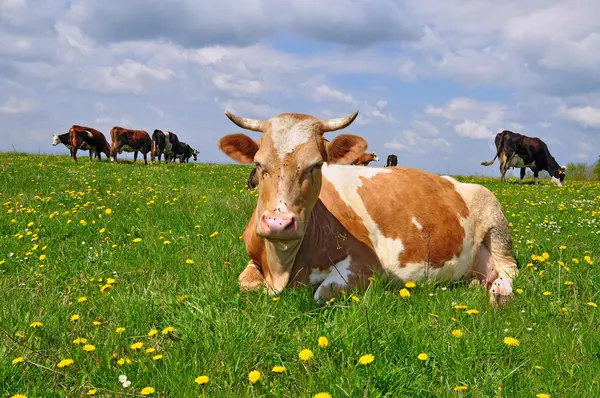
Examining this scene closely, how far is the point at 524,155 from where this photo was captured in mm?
29781

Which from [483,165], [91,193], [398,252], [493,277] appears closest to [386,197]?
[398,252]

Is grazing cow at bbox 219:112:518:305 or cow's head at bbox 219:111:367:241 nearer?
cow's head at bbox 219:111:367:241

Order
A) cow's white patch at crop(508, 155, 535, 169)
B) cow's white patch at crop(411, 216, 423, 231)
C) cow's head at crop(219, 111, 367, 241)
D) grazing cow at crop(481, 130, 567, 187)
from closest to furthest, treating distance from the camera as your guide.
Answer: cow's head at crop(219, 111, 367, 241) < cow's white patch at crop(411, 216, 423, 231) < grazing cow at crop(481, 130, 567, 187) < cow's white patch at crop(508, 155, 535, 169)

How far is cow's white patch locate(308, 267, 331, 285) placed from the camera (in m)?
5.06

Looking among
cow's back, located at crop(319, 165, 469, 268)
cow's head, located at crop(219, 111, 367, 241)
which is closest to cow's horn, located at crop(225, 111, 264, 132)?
cow's head, located at crop(219, 111, 367, 241)

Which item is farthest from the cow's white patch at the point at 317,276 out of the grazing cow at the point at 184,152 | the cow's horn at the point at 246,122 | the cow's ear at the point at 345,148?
the grazing cow at the point at 184,152

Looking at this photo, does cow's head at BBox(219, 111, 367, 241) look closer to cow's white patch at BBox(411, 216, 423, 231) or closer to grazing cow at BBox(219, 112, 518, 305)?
grazing cow at BBox(219, 112, 518, 305)

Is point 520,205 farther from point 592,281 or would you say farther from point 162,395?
point 162,395

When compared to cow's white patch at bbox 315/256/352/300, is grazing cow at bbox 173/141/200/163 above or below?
above

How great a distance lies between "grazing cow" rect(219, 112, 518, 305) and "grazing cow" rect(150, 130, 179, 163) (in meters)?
36.9

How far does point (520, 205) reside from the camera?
1314 centimetres

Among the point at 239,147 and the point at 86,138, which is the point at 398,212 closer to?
the point at 239,147

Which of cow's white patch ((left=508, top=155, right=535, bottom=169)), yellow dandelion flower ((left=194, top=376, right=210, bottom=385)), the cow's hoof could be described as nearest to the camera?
yellow dandelion flower ((left=194, top=376, right=210, bottom=385))

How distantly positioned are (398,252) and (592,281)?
7.51ft
